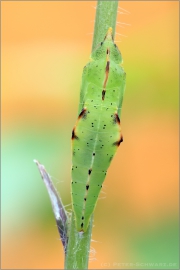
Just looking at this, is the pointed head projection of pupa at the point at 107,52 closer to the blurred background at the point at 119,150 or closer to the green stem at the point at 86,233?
the green stem at the point at 86,233

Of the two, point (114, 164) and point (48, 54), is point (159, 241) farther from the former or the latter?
point (48, 54)

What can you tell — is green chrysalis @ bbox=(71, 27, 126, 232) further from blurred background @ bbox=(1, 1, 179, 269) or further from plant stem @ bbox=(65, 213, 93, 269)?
blurred background @ bbox=(1, 1, 179, 269)

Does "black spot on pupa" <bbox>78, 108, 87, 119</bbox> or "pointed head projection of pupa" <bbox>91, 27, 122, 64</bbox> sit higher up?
"pointed head projection of pupa" <bbox>91, 27, 122, 64</bbox>

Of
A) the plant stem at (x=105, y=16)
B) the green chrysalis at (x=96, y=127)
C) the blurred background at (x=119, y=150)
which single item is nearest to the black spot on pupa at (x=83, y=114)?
the green chrysalis at (x=96, y=127)

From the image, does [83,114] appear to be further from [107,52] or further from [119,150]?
[119,150]

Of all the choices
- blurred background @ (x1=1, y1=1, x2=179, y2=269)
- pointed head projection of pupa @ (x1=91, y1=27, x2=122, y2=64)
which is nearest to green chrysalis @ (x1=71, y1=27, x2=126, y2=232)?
pointed head projection of pupa @ (x1=91, y1=27, x2=122, y2=64)

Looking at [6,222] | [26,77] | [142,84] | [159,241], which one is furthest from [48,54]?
[159,241]

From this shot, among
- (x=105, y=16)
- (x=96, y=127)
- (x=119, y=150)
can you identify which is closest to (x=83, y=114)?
(x=96, y=127)
